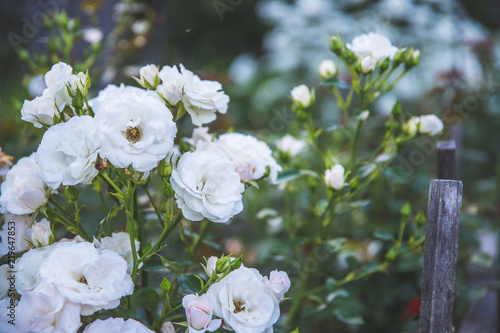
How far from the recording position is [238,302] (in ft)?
2.27

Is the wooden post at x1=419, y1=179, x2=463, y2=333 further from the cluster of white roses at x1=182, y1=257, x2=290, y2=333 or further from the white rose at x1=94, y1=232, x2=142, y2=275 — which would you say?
the white rose at x1=94, y1=232, x2=142, y2=275

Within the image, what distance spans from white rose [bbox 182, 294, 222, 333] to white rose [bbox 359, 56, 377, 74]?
1.99ft

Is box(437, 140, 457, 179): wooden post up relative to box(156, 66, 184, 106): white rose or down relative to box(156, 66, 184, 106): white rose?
down

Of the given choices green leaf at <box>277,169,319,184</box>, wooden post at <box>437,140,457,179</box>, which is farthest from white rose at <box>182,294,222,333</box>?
wooden post at <box>437,140,457,179</box>

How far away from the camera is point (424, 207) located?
5.40ft

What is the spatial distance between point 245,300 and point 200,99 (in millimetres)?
350

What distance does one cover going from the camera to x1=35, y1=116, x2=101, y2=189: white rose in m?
0.65

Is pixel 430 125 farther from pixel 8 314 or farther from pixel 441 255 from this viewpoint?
pixel 8 314

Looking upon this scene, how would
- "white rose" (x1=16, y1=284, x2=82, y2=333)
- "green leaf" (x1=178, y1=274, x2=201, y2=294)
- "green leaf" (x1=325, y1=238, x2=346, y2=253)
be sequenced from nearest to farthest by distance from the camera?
"white rose" (x1=16, y1=284, x2=82, y2=333) < "green leaf" (x1=178, y1=274, x2=201, y2=294) < "green leaf" (x1=325, y1=238, x2=346, y2=253)

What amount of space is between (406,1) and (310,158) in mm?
1184

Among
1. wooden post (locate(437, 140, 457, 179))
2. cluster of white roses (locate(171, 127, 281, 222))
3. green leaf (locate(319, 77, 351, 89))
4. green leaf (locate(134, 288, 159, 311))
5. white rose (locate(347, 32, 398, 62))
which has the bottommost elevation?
green leaf (locate(134, 288, 159, 311))

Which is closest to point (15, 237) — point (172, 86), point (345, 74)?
point (172, 86)

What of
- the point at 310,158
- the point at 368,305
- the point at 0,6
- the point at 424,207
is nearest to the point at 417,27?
the point at 310,158

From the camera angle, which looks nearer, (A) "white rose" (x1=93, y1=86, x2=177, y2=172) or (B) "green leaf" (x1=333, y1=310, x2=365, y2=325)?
(A) "white rose" (x1=93, y1=86, x2=177, y2=172)
